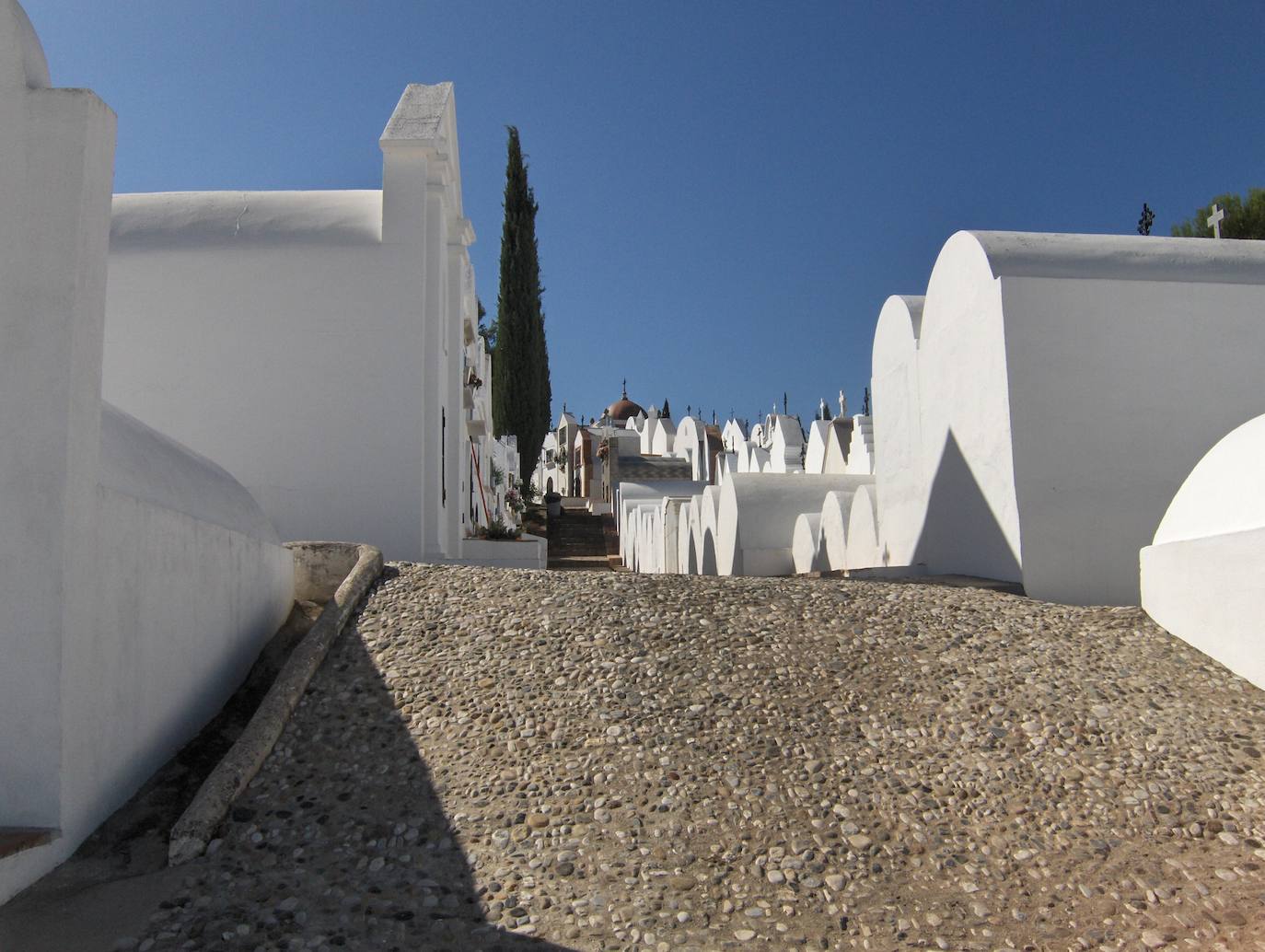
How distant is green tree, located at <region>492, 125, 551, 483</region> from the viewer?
22.8 metres

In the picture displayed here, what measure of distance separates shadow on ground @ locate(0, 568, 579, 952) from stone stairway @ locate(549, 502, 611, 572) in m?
17.4

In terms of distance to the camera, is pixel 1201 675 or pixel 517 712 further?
pixel 1201 675

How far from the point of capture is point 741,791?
14.1 feet

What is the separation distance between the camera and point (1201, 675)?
557 cm

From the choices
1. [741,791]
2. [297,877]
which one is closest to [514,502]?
[741,791]

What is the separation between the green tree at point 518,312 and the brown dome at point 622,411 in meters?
36.8

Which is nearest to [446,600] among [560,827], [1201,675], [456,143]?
[560,827]

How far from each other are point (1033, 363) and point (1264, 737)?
13.3 feet

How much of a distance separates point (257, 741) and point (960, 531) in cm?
680

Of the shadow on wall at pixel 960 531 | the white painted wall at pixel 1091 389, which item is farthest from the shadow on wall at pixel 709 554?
the white painted wall at pixel 1091 389

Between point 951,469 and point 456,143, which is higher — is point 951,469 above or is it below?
below

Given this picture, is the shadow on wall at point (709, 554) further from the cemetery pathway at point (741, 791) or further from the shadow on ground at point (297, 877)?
the shadow on ground at point (297, 877)

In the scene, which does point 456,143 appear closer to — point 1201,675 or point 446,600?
point 446,600

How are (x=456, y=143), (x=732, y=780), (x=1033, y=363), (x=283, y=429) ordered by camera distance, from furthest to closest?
1. (x=456, y=143)
2. (x=283, y=429)
3. (x=1033, y=363)
4. (x=732, y=780)
